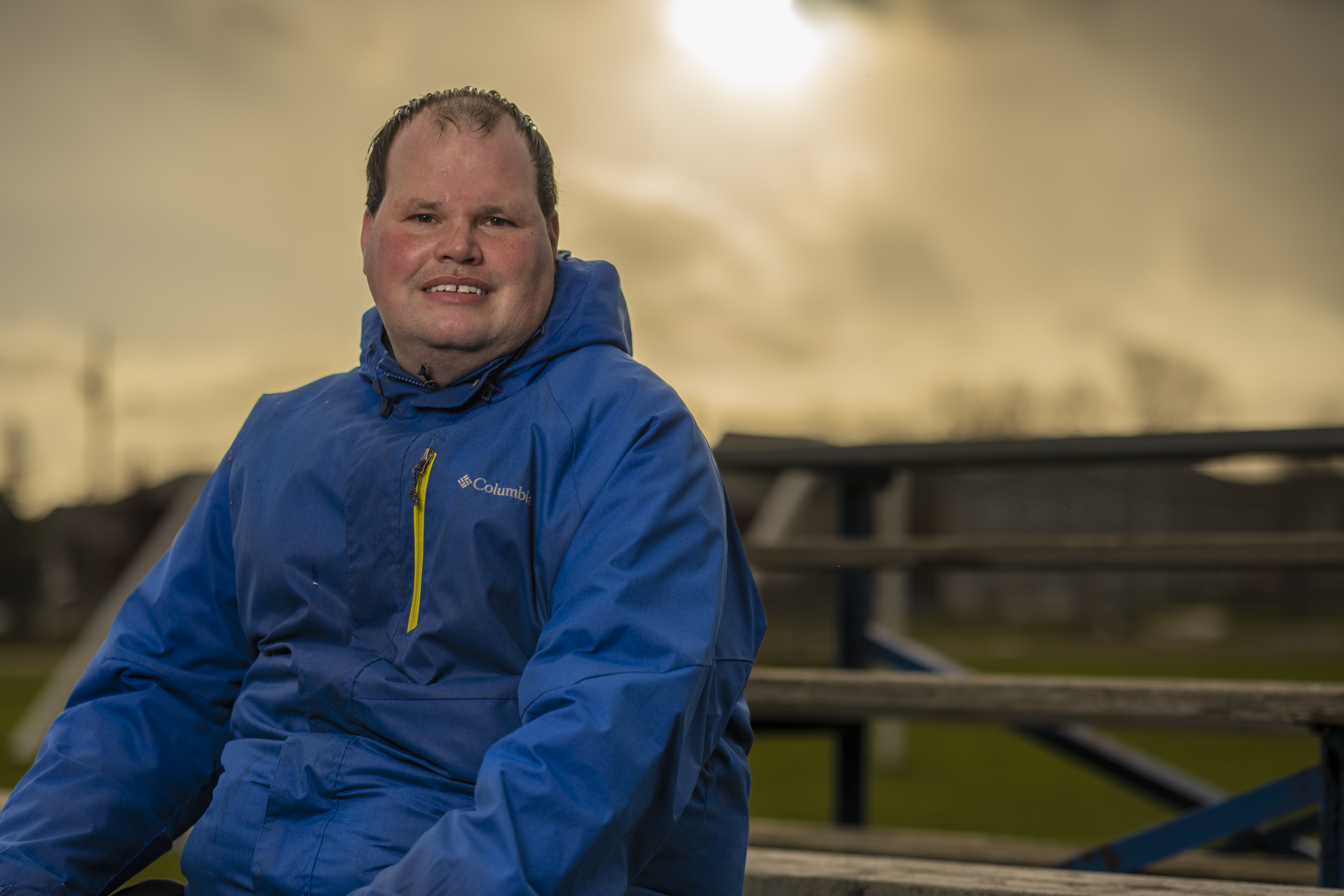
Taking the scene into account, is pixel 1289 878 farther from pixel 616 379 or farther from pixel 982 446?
pixel 616 379

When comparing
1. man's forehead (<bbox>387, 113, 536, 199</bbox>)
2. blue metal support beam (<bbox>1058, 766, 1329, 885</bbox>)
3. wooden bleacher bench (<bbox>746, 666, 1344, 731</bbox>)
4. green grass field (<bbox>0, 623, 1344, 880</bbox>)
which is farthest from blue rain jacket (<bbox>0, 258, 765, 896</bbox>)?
green grass field (<bbox>0, 623, 1344, 880</bbox>)

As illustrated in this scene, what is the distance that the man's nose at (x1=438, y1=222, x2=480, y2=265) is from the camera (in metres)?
1.19

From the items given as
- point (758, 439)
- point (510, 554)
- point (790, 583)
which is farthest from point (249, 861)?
point (790, 583)

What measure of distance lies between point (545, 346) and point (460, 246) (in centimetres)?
13

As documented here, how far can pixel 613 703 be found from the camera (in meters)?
0.93

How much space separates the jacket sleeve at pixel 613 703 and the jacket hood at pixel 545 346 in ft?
0.46

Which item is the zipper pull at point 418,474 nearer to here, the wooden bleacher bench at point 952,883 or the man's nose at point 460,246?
the man's nose at point 460,246

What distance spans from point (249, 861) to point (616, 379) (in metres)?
0.58

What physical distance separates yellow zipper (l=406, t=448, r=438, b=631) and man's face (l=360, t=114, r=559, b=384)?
0.13 metres

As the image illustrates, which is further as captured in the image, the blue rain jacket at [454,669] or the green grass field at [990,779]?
the green grass field at [990,779]

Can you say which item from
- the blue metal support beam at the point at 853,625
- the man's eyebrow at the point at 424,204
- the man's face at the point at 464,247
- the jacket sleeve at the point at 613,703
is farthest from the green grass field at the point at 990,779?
the man's eyebrow at the point at 424,204

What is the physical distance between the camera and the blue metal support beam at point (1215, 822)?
5.72 ft

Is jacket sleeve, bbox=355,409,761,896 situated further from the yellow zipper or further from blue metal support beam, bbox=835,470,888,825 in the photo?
blue metal support beam, bbox=835,470,888,825

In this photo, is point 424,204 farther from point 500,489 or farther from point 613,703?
point 613,703
